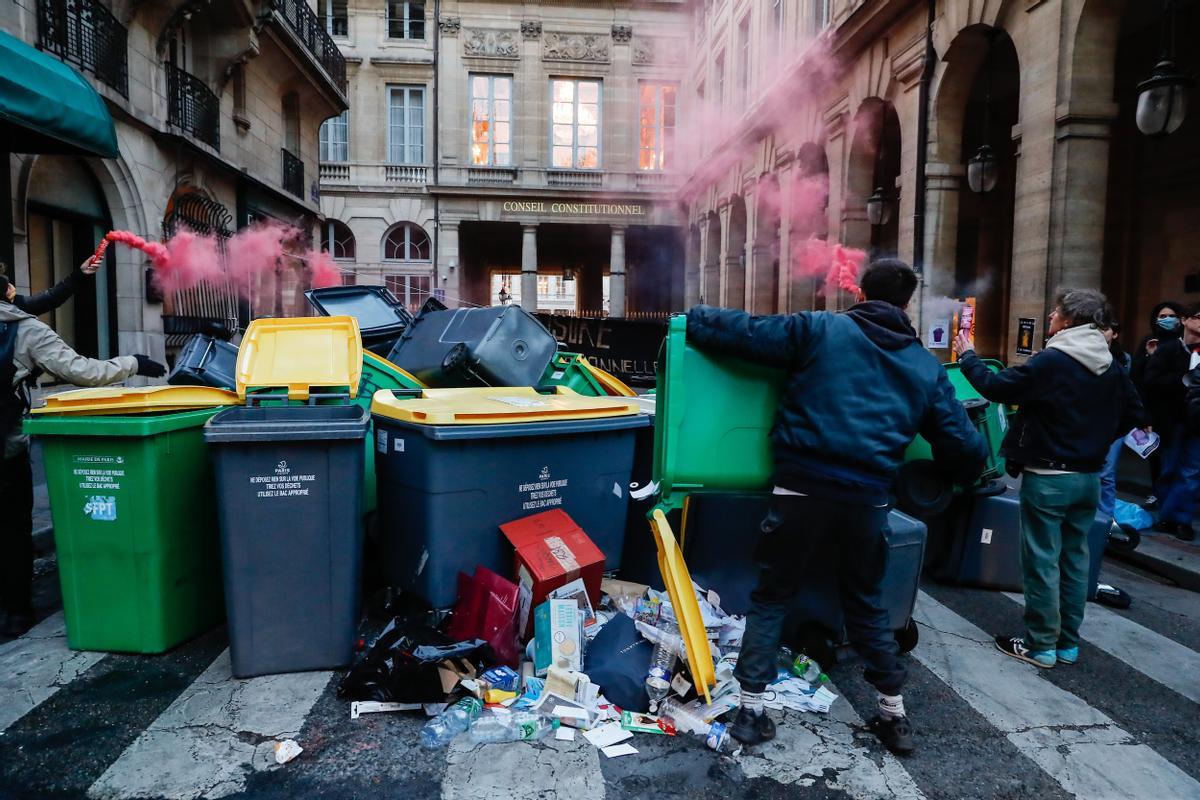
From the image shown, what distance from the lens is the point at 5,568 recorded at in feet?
12.3

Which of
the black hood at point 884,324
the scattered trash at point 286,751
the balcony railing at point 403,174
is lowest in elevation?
the scattered trash at point 286,751

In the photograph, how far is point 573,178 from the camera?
101 ft

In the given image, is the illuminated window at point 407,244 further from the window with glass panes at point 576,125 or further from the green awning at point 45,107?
the green awning at point 45,107

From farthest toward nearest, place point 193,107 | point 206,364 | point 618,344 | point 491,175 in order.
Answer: point 491,175 < point 193,107 < point 618,344 < point 206,364

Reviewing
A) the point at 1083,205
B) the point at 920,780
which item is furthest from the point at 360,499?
the point at 1083,205

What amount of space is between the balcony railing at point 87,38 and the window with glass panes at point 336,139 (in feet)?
66.6

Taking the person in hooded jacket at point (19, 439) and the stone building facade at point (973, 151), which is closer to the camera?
the person in hooded jacket at point (19, 439)

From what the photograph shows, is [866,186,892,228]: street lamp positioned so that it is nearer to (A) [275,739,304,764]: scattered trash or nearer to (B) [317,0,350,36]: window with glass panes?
(A) [275,739,304,764]: scattered trash

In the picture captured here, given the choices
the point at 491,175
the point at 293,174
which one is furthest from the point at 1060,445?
the point at 491,175

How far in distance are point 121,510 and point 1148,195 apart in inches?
582

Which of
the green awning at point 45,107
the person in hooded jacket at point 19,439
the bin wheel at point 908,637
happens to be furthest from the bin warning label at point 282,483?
the green awning at point 45,107

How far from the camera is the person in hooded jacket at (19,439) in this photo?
3.70 m

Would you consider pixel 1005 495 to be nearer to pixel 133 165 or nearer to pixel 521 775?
pixel 521 775

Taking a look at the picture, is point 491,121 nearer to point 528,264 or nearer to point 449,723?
point 528,264
